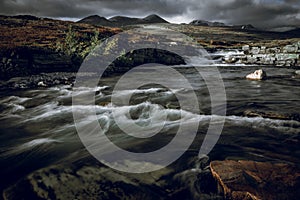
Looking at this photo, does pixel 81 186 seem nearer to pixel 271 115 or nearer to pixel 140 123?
pixel 140 123

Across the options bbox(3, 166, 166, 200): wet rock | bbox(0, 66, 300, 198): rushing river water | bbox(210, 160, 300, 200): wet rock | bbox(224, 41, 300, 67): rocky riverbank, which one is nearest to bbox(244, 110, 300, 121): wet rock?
bbox(0, 66, 300, 198): rushing river water

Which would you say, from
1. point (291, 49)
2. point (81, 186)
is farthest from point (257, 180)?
point (291, 49)

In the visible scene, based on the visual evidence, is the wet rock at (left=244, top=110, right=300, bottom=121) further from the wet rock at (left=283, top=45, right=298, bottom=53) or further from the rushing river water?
the wet rock at (left=283, top=45, right=298, bottom=53)

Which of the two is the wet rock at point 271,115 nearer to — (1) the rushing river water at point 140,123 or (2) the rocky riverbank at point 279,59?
(1) the rushing river water at point 140,123

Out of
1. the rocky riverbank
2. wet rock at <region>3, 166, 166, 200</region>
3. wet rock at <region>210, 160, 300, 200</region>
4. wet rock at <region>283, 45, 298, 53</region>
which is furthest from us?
wet rock at <region>283, 45, 298, 53</region>

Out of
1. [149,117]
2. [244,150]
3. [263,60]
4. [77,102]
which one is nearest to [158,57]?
[263,60]

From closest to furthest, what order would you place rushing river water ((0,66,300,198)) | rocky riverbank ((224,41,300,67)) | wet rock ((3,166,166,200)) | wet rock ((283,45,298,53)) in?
wet rock ((3,166,166,200)) → rushing river water ((0,66,300,198)) → rocky riverbank ((224,41,300,67)) → wet rock ((283,45,298,53))

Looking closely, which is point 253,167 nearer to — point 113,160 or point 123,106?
point 113,160
